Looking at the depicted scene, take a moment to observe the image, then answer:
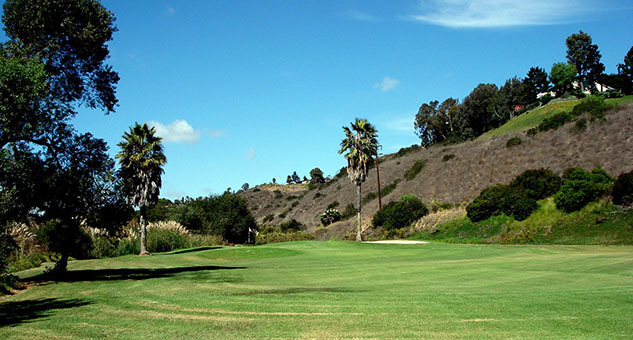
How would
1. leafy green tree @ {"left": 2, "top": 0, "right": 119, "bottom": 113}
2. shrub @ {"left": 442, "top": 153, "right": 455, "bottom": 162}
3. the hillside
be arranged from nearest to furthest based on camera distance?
1. leafy green tree @ {"left": 2, "top": 0, "right": 119, "bottom": 113}
2. the hillside
3. shrub @ {"left": 442, "top": 153, "right": 455, "bottom": 162}

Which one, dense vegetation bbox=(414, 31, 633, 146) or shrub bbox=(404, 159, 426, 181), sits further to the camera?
dense vegetation bbox=(414, 31, 633, 146)

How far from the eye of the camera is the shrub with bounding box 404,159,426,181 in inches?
3085

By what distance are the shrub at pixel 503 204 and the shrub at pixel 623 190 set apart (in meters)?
6.32

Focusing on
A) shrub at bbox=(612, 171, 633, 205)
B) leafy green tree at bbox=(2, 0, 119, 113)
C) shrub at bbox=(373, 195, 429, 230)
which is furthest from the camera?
shrub at bbox=(373, 195, 429, 230)

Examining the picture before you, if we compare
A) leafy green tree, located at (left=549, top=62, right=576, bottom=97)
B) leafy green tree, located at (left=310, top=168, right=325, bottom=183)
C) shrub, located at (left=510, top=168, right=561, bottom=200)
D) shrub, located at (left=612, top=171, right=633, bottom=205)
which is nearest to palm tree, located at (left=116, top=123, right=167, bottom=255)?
shrub, located at (left=510, top=168, right=561, bottom=200)

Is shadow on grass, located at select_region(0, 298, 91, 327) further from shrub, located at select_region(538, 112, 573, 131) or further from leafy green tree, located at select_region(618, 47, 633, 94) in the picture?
leafy green tree, located at select_region(618, 47, 633, 94)

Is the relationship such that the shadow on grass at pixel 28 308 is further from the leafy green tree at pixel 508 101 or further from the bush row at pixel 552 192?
the leafy green tree at pixel 508 101

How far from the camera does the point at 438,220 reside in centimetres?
4950

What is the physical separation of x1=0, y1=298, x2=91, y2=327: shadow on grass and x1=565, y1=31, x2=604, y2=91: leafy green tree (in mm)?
112982

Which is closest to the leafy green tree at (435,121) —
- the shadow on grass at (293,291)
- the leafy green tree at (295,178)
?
the leafy green tree at (295,178)

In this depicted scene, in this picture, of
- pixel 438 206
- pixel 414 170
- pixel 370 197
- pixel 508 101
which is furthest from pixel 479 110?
pixel 438 206

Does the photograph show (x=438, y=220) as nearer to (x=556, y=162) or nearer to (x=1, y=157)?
(x=556, y=162)

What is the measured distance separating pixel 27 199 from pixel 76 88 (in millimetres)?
6030

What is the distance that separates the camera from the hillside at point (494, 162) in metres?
50.8
